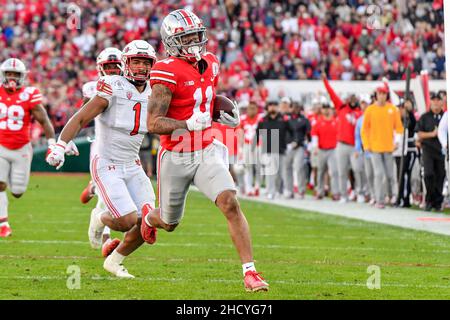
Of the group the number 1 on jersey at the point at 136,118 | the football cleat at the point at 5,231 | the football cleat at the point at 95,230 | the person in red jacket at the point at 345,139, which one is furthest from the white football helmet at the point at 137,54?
the person in red jacket at the point at 345,139

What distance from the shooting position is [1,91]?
11.4 meters

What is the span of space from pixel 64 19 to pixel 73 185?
330 inches

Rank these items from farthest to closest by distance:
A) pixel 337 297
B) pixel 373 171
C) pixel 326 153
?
pixel 326 153
pixel 373 171
pixel 337 297

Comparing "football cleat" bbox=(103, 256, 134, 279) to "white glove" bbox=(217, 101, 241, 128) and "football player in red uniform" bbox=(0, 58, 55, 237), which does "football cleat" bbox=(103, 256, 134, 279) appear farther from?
"football player in red uniform" bbox=(0, 58, 55, 237)

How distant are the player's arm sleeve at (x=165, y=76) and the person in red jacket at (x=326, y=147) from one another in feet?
36.0

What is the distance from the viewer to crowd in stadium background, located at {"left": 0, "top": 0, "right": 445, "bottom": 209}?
2575cm

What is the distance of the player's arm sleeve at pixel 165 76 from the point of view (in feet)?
22.7

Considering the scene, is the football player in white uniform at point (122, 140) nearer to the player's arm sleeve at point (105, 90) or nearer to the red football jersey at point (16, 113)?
the player's arm sleeve at point (105, 90)

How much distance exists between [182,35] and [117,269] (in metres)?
1.88

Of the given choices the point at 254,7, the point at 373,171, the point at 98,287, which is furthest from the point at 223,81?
the point at 98,287

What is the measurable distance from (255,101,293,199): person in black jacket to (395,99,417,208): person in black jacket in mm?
2208

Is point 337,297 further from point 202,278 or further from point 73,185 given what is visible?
point 73,185

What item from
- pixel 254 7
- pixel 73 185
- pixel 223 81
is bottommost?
pixel 73 185

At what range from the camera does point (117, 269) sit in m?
7.88
